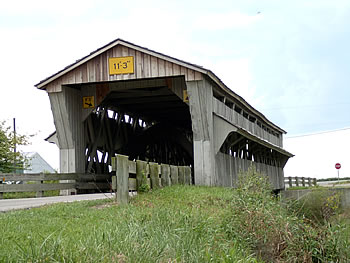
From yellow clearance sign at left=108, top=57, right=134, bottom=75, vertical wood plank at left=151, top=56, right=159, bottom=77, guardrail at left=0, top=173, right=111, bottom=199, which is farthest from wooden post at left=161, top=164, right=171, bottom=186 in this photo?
yellow clearance sign at left=108, top=57, right=134, bottom=75

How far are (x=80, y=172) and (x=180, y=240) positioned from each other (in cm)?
1454

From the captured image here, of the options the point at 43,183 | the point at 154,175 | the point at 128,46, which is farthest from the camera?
the point at 128,46

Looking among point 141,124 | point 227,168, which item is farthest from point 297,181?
point 227,168

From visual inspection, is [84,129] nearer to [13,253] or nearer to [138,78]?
[138,78]

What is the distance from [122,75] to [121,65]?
36 centimetres

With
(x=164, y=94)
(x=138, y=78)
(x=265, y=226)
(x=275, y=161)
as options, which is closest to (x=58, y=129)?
(x=138, y=78)

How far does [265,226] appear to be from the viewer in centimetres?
811

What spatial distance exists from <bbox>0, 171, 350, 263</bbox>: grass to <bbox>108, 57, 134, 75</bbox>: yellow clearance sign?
28.0 feet

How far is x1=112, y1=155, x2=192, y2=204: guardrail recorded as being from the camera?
10.3 m

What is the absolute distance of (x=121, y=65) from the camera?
18703 mm

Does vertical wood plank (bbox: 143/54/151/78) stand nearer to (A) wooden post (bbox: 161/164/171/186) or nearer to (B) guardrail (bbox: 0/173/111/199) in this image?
(B) guardrail (bbox: 0/173/111/199)

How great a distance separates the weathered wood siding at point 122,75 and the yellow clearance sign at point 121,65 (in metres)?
0.11

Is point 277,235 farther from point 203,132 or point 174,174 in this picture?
point 203,132

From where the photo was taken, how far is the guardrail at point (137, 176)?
10.3 metres
